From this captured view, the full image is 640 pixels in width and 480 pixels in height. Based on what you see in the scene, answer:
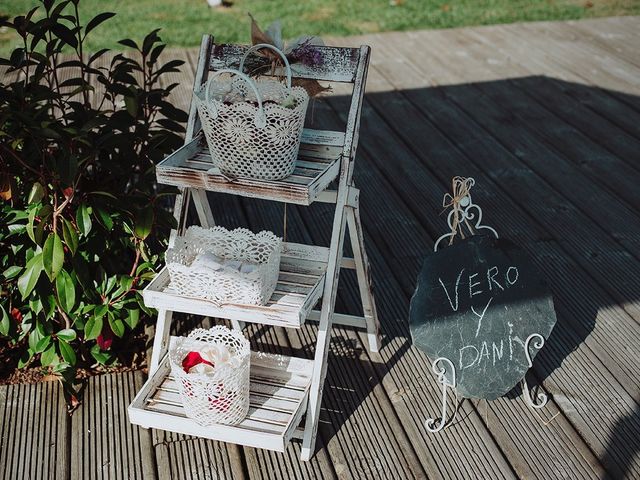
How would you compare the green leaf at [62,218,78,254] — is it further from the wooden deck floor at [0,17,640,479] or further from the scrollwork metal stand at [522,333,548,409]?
the scrollwork metal stand at [522,333,548,409]

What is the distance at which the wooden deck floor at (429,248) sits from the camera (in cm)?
217

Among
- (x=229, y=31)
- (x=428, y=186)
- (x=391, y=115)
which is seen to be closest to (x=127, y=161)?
(x=428, y=186)

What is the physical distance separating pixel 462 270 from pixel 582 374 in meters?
0.59

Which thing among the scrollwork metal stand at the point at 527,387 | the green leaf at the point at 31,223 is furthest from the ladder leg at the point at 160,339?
the scrollwork metal stand at the point at 527,387

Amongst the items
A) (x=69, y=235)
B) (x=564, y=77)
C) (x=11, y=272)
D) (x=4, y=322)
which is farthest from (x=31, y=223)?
(x=564, y=77)

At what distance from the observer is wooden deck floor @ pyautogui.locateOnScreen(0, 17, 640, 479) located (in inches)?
85.6

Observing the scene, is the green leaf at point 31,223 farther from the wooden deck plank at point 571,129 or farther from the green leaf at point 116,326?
the wooden deck plank at point 571,129

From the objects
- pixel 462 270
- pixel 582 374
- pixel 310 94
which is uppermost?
pixel 310 94

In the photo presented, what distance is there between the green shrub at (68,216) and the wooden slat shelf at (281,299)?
0.31m

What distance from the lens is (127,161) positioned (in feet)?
8.11

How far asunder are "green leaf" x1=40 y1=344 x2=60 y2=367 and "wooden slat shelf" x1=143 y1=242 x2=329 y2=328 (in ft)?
1.60

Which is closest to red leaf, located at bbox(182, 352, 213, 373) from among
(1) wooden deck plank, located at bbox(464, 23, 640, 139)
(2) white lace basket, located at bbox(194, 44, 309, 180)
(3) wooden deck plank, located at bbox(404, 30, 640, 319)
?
(2) white lace basket, located at bbox(194, 44, 309, 180)

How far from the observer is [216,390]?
1.96 m

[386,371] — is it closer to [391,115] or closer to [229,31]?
[391,115]
